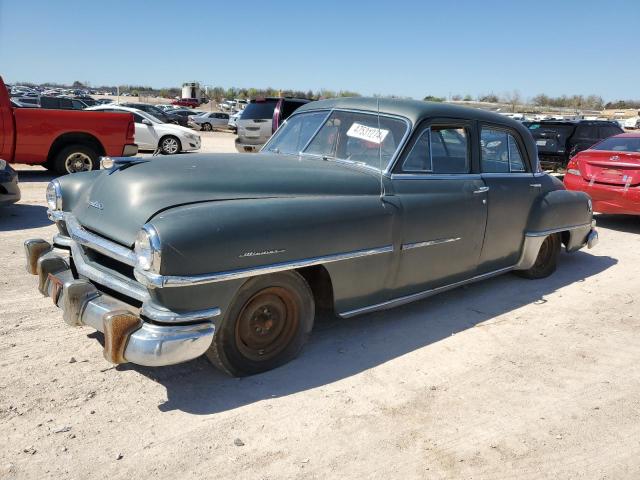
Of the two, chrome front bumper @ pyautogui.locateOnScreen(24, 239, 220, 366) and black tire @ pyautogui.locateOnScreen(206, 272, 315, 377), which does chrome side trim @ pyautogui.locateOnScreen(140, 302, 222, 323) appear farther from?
black tire @ pyautogui.locateOnScreen(206, 272, 315, 377)

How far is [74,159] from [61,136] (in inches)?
18.2

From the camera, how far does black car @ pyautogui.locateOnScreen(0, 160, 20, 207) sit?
6914 millimetres

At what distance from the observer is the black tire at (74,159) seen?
391 inches

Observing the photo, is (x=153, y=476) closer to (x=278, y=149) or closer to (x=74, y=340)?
(x=74, y=340)

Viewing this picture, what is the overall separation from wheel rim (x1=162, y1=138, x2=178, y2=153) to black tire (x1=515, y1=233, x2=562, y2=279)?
1163 centimetres

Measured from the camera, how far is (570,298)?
5312 mm

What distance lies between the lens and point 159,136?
1516cm

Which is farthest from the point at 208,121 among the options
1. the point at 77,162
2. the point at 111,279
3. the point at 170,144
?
the point at 111,279

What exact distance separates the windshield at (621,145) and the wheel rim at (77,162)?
9.05 m

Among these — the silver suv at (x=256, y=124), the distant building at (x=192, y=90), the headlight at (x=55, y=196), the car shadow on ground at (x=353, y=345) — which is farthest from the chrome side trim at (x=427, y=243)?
the distant building at (x=192, y=90)

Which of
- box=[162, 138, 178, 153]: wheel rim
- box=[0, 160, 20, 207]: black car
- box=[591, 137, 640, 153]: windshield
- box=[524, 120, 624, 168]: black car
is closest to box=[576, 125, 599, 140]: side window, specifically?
box=[524, 120, 624, 168]: black car

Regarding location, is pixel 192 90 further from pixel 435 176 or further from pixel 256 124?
pixel 435 176

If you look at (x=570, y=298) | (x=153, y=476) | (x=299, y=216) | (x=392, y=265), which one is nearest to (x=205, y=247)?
(x=299, y=216)

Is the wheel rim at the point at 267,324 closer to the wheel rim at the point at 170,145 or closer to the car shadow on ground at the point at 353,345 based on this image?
the car shadow on ground at the point at 353,345
